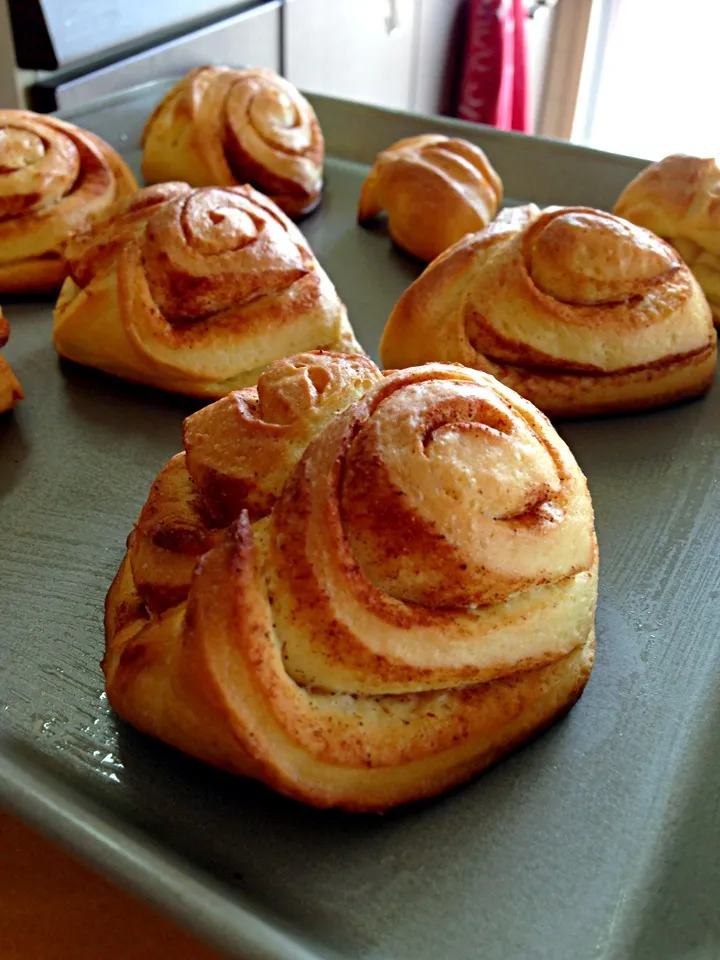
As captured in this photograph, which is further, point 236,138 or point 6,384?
point 236,138

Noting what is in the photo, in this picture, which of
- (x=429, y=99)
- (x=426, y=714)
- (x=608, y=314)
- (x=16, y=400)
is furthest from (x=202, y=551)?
(x=429, y=99)

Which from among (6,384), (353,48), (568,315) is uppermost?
(568,315)

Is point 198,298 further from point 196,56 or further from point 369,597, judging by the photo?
point 196,56

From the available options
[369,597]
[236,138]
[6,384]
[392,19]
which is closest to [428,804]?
[369,597]

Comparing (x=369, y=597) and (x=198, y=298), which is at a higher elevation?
(x=369, y=597)

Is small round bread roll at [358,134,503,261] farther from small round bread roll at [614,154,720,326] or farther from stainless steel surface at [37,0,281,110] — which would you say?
stainless steel surface at [37,0,281,110]

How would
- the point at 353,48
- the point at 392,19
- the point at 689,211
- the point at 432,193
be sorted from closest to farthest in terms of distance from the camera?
the point at 689,211 < the point at 432,193 < the point at 353,48 < the point at 392,19
